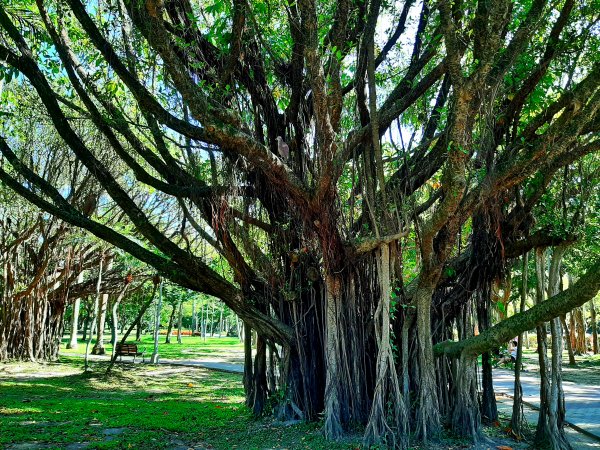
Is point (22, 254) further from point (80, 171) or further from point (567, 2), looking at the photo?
point (567, 2)

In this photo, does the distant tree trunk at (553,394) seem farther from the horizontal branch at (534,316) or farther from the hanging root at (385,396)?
the hanging root at (385,396)

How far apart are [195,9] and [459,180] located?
4.56 meters

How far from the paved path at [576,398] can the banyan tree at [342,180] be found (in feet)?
5.94

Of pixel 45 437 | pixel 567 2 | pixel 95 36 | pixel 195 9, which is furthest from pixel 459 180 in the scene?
pixel 45 437

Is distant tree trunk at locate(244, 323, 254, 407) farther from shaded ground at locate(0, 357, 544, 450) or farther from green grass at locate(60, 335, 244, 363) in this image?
green grass at locate(60, 335, 244, 363)

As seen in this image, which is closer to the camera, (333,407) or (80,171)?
(333,407)

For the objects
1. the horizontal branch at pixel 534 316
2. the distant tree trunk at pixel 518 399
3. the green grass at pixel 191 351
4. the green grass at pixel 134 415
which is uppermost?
the horizontal branch at pixel 534 316

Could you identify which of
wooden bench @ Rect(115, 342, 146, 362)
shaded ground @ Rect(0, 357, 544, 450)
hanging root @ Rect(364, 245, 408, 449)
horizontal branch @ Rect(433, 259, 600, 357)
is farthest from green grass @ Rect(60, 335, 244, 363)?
horizontal branch @ Rect(433, 259, 600, 357)

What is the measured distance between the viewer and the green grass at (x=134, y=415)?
557 centimetres

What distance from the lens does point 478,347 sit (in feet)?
17.6

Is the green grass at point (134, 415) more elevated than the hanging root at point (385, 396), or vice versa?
the hanging root at point (385, 396)

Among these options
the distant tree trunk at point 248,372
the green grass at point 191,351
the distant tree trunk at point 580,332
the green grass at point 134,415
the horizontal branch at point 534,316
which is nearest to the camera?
the horizontal branch at point 534,316

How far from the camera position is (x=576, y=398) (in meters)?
9.90

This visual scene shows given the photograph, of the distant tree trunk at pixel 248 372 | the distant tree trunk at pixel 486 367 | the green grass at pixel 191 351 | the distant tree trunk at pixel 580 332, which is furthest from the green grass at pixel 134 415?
the distant tree trunk at pixel 580 332
